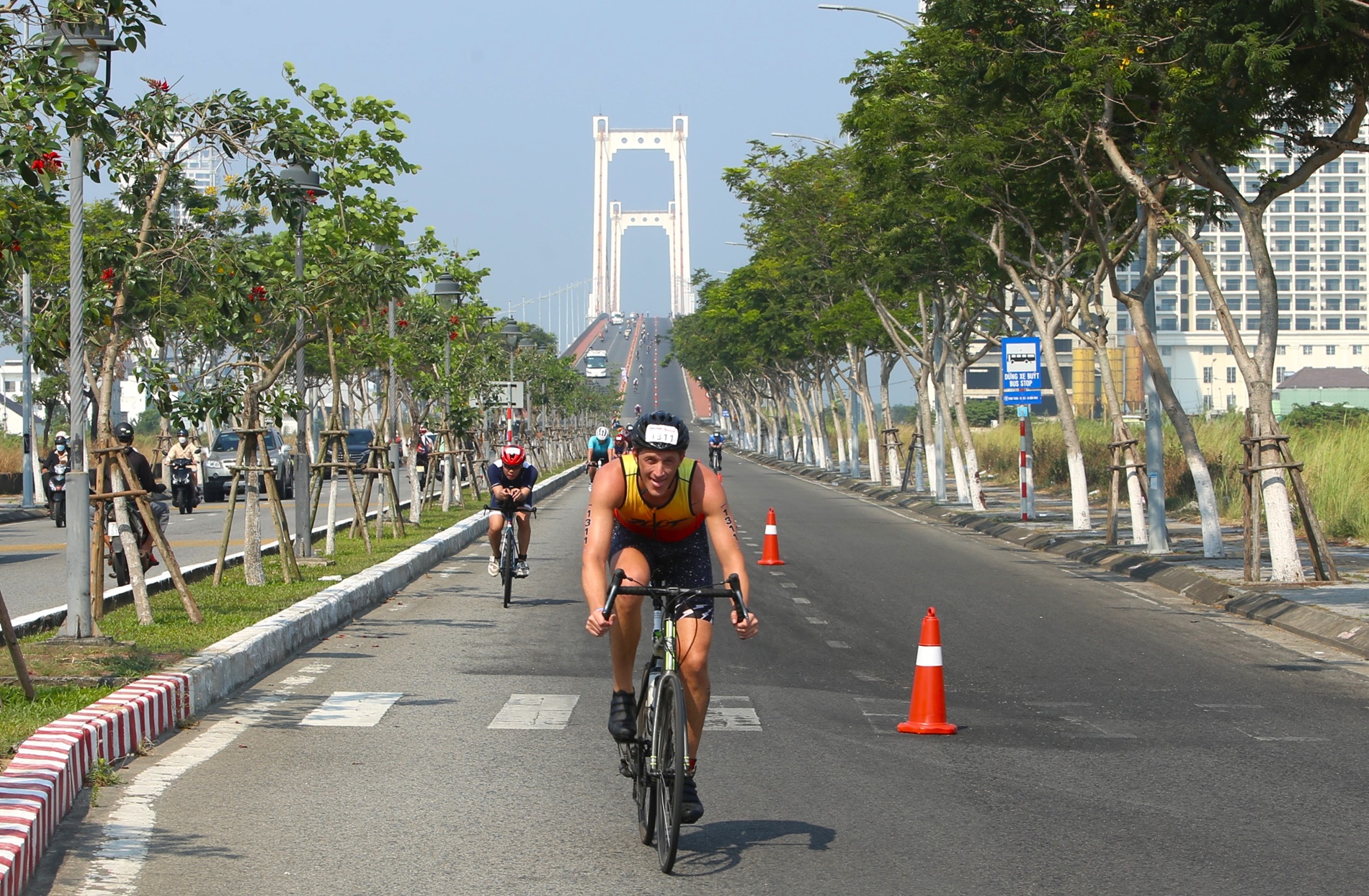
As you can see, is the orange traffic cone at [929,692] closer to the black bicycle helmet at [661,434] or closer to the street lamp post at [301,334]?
the black bicycle helmet at [661,434]

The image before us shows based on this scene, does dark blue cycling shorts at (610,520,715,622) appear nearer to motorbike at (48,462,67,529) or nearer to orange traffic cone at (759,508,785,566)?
orange traffic cone at (759,508,785,566)

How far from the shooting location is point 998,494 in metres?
40.8

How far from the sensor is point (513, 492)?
693 inches

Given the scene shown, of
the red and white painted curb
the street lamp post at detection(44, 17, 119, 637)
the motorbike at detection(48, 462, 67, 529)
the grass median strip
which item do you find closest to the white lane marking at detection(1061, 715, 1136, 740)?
the red and white painted curb

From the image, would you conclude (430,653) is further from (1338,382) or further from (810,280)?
(1338,382)

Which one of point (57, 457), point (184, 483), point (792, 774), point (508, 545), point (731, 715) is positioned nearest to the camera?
point (792, 774)

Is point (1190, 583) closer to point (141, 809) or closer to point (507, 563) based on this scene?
point (507, 563)

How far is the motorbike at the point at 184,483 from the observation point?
115 ft

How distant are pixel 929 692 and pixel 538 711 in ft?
7.72

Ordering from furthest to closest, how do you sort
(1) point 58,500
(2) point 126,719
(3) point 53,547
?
(1) point 58,500 → (3) point 53,547 → (2) point 126,719

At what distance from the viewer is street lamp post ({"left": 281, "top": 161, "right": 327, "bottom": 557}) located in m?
15.3

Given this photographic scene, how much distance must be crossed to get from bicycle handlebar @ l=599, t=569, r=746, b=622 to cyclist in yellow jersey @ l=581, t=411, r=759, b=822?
37 mm

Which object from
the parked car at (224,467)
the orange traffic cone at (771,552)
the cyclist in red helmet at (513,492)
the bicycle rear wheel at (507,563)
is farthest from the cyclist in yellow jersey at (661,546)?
the parked car at (224,467)

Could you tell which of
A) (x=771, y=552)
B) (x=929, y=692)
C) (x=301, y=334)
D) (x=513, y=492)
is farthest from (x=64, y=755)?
(x=771, y=552)
